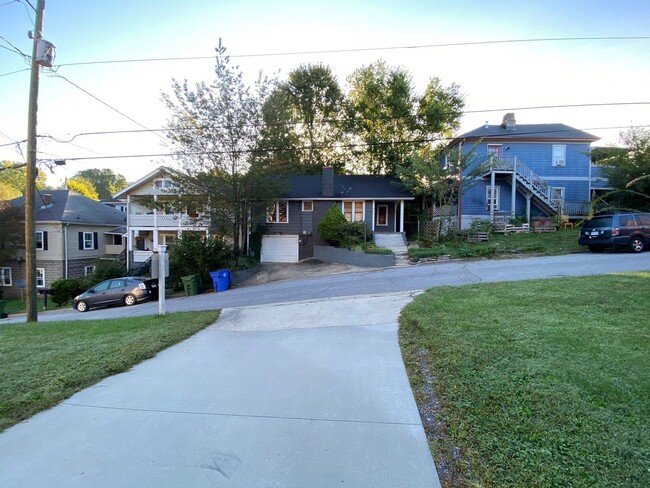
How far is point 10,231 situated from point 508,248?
95.7 feet

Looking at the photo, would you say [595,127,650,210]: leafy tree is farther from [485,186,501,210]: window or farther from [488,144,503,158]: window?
[485,186,501,210]: window

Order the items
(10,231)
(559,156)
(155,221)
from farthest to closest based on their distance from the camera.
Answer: (559,156) → (155,221) → (10,231)

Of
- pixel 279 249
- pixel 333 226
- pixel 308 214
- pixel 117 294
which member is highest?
pixel 308 214

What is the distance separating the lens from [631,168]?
1906cm

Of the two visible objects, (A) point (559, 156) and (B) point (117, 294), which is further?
(A) point (559, 156)

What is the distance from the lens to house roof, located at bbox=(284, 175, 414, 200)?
21719 millimetres

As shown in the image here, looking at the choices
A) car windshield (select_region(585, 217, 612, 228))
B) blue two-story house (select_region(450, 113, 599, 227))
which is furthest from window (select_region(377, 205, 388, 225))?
car windshield (select_region(585, 217, 612, 228))

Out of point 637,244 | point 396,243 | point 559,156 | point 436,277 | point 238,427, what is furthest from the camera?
point 559,156

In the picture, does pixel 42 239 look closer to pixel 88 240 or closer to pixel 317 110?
pixel 88 240

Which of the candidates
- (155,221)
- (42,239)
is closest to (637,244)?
(155,221)

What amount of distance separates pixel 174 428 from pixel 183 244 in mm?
15659

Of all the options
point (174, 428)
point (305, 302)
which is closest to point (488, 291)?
point (305, 302)

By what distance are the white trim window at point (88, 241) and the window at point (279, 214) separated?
14.8m

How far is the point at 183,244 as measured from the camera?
57.2ft
